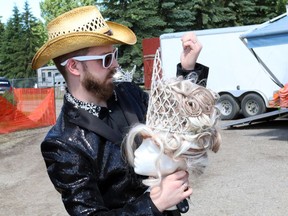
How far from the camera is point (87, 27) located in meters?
2.24

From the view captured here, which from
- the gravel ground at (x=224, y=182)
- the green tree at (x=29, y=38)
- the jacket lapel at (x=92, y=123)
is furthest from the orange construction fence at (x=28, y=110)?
the green tree at (x=29, y=38)

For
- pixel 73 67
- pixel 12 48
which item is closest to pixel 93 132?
pixel 73 67

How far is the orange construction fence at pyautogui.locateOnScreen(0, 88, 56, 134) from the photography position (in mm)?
14346

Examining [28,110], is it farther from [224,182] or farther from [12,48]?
[12,48]

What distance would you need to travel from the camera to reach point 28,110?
1666 cm

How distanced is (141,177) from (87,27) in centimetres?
75

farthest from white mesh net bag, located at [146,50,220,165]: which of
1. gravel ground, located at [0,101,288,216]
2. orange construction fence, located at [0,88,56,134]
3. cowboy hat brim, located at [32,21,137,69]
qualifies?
orange construction fence, located at [0,88,56,134]

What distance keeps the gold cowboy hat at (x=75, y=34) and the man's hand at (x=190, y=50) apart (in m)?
0.31

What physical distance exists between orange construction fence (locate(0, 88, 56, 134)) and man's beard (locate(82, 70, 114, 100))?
1232 centimetres

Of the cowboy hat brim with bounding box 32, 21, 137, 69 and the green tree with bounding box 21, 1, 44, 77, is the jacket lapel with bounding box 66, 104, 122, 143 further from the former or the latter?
the green tree with bounding box 21, 1, 44, 77

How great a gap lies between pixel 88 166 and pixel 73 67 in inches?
18.8

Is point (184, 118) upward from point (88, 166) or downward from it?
upward

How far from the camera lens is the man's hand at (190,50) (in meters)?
2.26

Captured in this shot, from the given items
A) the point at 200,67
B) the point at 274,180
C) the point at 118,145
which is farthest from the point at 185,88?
the point at 274,180
